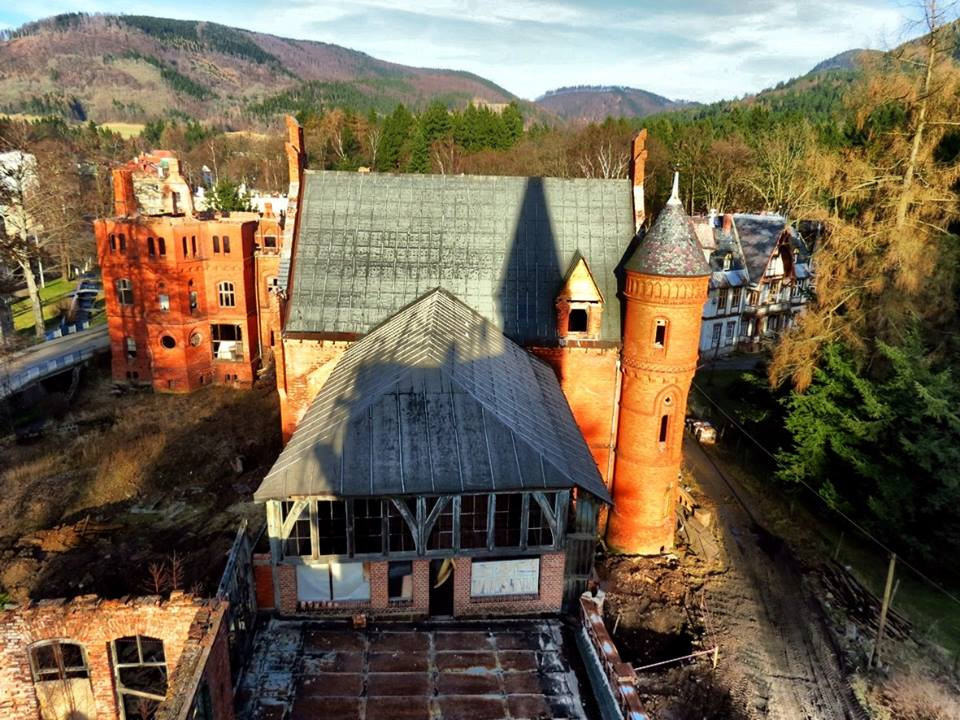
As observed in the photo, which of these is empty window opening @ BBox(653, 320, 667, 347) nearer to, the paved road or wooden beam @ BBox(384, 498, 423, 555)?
wooden beam @ BBox(384, 498, 423, 555)

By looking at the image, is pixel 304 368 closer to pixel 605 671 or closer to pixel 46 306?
pixel 605 671

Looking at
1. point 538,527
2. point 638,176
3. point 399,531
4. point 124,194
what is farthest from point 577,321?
point 124,194

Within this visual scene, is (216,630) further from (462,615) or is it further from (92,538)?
(92,538)

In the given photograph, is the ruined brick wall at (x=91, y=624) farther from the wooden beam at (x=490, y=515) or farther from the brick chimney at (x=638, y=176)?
the brick chimney at (x=638, y=176)

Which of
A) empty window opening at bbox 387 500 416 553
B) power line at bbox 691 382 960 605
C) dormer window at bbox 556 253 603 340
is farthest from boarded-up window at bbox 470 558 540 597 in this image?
power line at bbox 691 382 960 605

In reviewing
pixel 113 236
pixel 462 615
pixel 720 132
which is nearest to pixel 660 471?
pixel 462 615

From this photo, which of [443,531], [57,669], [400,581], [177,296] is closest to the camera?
[57,669]
